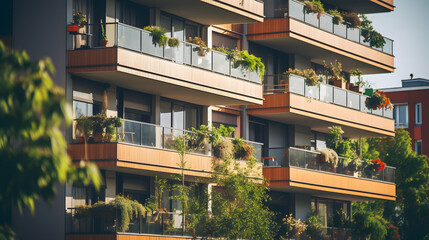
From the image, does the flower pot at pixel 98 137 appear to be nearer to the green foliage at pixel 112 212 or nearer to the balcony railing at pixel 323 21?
the green foliage at pixel 112 212

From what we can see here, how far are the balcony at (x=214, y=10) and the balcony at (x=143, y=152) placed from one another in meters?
4.54

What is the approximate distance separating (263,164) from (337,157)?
4535 mm

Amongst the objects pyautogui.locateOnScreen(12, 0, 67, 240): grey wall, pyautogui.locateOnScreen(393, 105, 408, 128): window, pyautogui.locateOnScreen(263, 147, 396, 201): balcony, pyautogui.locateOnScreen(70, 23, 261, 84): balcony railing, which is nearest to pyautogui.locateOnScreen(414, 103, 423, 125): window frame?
pyautogui.locateOnScreen(393, 105, 408, 128): window

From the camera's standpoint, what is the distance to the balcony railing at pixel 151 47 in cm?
3081

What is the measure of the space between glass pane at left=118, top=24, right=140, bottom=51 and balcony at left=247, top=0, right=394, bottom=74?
9.87 meters

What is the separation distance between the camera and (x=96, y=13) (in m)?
31.9

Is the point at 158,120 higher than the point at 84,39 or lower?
lower

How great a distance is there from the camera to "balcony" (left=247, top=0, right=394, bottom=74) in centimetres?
4034

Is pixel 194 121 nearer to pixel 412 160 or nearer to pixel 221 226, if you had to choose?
pixel 221 226

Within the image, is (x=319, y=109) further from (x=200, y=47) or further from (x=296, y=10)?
(x=200, y=47)

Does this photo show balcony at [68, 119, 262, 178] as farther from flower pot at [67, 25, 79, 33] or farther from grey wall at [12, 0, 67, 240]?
flower pot at [67, 25, 79, 33]

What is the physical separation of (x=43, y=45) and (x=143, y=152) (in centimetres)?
457

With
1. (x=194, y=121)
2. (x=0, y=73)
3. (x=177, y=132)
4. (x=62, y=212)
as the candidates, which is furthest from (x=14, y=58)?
(x=194, y=121)

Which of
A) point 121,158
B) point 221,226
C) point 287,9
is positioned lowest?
point 221,226
